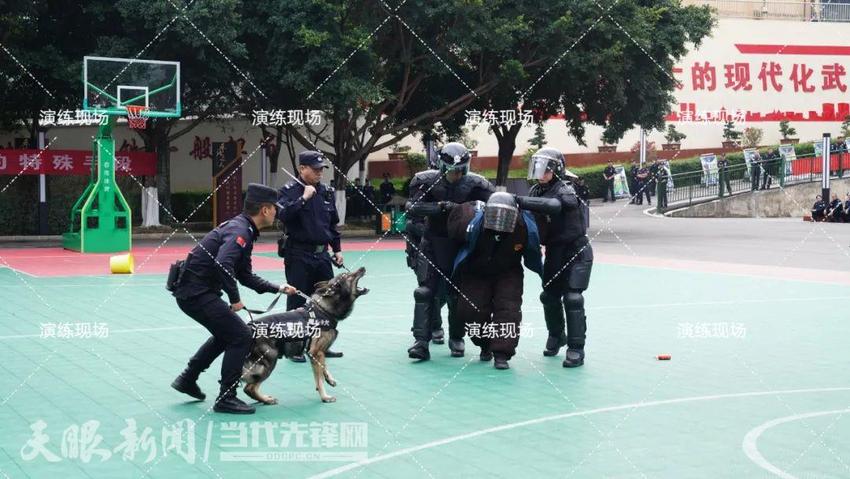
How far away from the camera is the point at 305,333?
8234mm

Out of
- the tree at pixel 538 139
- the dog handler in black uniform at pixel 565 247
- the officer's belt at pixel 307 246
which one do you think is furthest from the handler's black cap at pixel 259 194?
the tree at pixel 538 139

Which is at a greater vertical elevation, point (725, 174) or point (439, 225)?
point (725, 174)

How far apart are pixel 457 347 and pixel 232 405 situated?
296 cm

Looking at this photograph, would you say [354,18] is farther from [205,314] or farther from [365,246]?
[205,314]

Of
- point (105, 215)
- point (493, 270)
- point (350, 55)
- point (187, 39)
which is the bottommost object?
point (493, 270)

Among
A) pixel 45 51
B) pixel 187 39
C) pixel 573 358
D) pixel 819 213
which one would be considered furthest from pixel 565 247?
pixel 819 213

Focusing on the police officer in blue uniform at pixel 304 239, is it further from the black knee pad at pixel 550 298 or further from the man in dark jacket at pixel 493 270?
the black knee pad at pixel 550 298

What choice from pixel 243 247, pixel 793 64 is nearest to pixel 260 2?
pixel 243 247

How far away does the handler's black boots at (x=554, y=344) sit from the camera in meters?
10.3

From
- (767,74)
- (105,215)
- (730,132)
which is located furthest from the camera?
(730,132)

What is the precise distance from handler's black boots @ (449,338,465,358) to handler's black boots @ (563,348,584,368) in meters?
0.96

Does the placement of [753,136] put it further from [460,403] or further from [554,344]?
[460,403]

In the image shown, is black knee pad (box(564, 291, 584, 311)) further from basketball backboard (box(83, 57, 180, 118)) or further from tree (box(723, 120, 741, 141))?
tree (box(723, 120, 741, 141))

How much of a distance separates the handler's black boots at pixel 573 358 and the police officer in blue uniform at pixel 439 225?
992 mm
